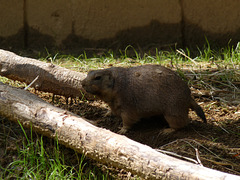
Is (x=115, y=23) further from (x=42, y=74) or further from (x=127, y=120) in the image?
(x=127, y=120)

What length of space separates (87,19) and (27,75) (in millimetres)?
2619

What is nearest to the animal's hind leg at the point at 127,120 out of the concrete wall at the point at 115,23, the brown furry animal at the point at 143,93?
the brown furry animal at the point at 143,93

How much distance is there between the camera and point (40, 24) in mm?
6695

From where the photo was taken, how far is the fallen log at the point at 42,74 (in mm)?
4270

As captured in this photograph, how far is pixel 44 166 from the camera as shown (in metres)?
3.07

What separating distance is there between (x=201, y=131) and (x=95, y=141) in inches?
52.4

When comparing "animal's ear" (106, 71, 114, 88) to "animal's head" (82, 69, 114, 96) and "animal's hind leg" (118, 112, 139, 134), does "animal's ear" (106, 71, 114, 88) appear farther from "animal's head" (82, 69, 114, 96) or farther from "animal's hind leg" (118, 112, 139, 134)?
"animal's hind leg" (118, 112, 139, 134)

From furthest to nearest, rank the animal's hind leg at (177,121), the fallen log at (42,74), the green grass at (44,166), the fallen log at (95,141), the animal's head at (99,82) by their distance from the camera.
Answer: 1. the fallen log at (42,74)
2. the animal's head at (99,82)
3. the animal's hind leg at (177,121)
4. the green grass at (44,166)
5. the fallen log at (95,141)

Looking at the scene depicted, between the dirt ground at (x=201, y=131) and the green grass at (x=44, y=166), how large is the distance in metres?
0.19

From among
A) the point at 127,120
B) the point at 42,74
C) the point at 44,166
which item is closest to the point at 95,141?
the point at 44,166

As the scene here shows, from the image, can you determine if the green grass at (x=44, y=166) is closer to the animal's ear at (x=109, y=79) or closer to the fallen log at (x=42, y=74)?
the animal's ear at (x=109, y=79)

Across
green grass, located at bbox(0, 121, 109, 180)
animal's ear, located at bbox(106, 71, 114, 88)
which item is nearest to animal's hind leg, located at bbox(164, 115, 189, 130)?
animal's ear, located at bbox(106, 71, 114, 88)

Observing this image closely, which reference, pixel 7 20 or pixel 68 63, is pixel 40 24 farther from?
pixel 68 63

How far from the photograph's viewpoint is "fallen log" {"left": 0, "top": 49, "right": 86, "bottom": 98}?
427cm
